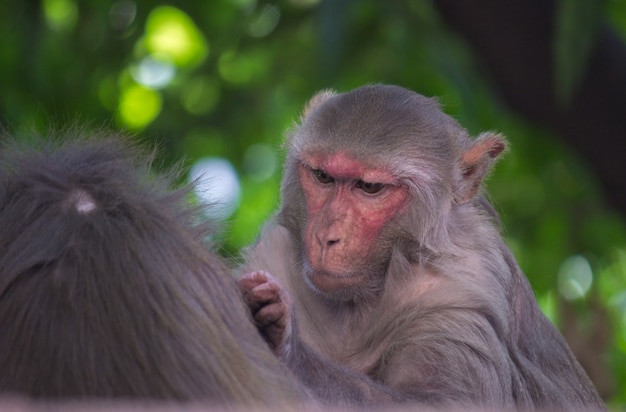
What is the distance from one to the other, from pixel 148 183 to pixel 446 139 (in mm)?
1976

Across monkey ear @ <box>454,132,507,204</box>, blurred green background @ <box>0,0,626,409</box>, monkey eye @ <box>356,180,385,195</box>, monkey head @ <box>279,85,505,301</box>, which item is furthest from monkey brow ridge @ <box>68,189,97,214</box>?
blurred green background @ <box>0,0,626,409</box>

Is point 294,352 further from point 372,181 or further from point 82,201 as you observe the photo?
point 372,181

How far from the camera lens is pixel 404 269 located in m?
5.00

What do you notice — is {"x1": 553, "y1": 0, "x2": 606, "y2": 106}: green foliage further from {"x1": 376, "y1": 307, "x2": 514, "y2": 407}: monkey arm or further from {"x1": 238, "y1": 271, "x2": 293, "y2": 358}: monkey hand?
{"x1": 238, "y1": 271, "x2": 293, "y2": 358}: monkey hand

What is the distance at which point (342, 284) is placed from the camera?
496 centimetres

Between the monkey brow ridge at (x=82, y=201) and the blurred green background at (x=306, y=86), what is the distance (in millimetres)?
4661

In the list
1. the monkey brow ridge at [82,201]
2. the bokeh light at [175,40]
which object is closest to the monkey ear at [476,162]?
the monkey brow ridge at [82,201]

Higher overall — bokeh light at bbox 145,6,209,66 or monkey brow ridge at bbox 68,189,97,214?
bokeh light at bbox 145,6,209,66

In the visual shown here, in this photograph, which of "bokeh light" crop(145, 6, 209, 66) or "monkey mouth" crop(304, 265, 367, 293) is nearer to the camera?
"monkey mouth" crop(304, 265, 367, 293)

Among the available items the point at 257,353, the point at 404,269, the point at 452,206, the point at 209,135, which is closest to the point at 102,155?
the point at 257,353

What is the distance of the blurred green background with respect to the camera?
29.4 feet

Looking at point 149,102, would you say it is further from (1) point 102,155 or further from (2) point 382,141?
(1) point 102,155

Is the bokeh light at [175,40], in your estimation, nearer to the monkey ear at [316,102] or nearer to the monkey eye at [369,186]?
the monkey ear at [316,102]

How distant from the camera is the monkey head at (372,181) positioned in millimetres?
5035
